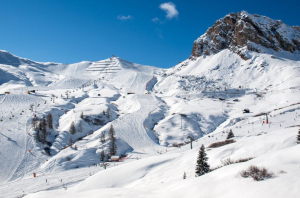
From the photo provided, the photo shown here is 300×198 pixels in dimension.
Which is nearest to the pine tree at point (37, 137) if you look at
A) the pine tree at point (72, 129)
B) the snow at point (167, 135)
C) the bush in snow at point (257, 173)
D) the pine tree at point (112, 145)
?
the snow at point (167, 135)

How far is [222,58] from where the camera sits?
145875 millimetres

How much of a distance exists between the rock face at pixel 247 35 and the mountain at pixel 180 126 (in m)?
0.81

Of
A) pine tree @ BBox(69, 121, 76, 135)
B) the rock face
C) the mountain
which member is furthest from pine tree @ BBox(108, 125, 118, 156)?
the rock face

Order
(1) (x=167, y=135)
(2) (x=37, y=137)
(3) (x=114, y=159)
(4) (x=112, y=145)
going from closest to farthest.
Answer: (3) (x=114, y=159), (4) (x=112, y=145), (2) (x=37, y=137), (1) (x=167, y=135)

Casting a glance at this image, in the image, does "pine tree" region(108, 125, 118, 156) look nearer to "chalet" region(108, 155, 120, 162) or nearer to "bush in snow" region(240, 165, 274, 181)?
"chalet" region(108, 155, 120, 162)

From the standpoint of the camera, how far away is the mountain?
868 cm

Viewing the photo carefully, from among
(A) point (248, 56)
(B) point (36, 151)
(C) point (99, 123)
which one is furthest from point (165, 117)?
(A) point (248, 56)

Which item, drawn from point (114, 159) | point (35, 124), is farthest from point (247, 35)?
point (35, 124)

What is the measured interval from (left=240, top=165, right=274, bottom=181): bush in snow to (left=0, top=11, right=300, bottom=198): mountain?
203mm

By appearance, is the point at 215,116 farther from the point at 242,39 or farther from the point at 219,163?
the point at 242,39

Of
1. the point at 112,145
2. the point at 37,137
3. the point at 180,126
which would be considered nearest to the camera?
the point at 112,145

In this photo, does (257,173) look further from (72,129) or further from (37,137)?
(72,129)

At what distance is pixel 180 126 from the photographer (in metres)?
59.0

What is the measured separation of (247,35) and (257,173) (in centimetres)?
16232
